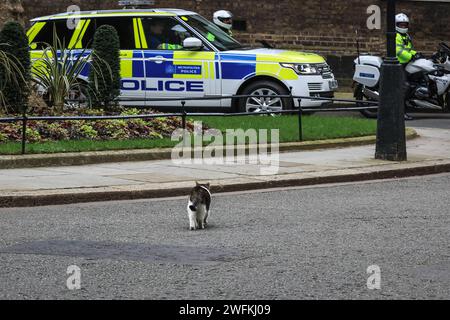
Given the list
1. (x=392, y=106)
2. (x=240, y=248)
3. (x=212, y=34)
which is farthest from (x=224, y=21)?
(x=240, y=248)

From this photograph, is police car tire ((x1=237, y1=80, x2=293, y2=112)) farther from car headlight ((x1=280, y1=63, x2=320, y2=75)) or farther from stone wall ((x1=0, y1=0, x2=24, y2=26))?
stone wall ((x1=0, y1=0, x2=24, y2=26))

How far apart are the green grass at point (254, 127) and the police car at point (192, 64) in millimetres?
706

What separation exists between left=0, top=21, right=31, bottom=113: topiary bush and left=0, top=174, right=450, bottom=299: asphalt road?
5002 mm

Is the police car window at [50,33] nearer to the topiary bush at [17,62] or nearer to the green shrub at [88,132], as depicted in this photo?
the topiary bush at [17,62]

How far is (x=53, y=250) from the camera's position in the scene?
9055 millimetres

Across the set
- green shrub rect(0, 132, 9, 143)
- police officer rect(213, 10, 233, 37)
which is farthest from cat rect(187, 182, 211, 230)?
police officer rect(213, 10, 233, 37)

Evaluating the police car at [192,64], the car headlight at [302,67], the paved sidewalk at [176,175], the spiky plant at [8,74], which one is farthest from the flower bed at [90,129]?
the car headlight at [302,67]

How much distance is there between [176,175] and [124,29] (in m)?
7.33

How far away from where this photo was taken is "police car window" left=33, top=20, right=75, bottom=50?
20.2m

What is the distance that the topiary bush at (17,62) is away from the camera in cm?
1628

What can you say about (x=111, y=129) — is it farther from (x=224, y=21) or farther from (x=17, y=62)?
(x=224, y=21)

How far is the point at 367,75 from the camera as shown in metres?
22.6
